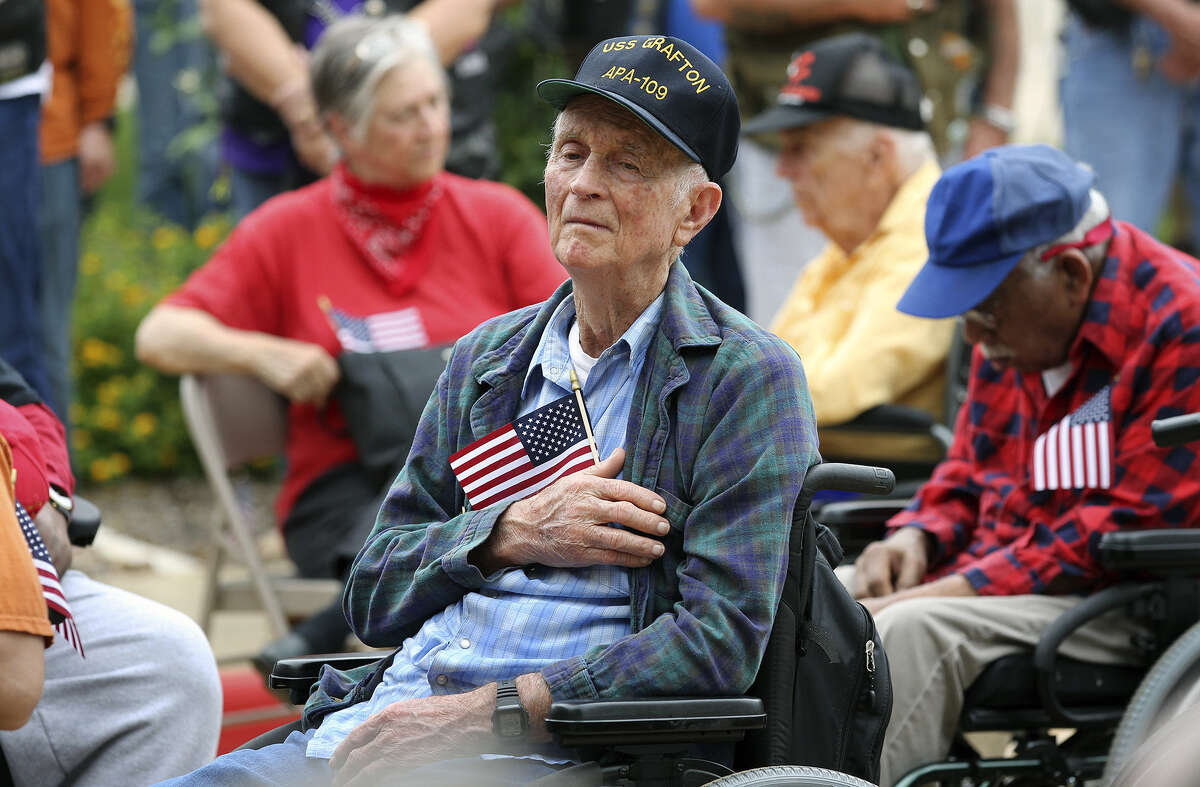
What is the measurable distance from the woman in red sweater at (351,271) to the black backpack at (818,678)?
7.22 feet

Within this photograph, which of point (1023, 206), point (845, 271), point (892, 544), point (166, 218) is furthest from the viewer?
point (166, 218)

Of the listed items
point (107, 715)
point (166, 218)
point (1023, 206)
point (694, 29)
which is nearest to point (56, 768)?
point (107, 715)

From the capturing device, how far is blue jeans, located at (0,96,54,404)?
505 centimetres

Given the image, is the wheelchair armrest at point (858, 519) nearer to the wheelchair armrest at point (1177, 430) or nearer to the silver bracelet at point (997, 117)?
the wheelchair armrest at point (1177, 430)

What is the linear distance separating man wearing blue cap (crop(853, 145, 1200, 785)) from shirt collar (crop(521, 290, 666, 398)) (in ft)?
2.90

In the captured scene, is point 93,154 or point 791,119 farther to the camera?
point 93,154

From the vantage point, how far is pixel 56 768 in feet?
9.37

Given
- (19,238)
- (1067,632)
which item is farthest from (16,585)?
(19,238)

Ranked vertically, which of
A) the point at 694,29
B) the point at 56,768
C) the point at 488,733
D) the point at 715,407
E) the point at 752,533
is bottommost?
the point at 56,768

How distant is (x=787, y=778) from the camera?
2158 mm

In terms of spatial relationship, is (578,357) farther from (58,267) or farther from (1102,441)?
(58,267)

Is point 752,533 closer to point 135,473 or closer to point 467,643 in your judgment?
point 467,643

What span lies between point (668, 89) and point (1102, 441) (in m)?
1.20

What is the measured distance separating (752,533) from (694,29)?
13.6 feet
